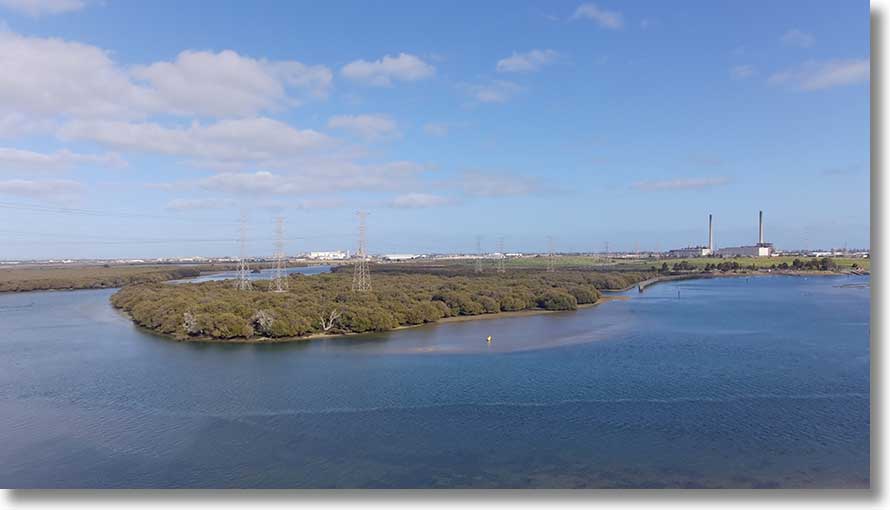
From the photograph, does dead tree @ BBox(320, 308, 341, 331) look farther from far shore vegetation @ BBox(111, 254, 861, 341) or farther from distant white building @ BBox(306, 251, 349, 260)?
distant white building @ BBox(306, 251, 349, 260)

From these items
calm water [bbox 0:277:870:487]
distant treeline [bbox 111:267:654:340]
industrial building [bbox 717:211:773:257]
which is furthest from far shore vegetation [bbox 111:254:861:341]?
industrial building [bbox 717:211:773:257]

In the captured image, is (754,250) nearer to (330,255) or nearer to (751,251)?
(751,251)

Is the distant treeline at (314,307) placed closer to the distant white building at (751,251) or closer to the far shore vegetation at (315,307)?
the far shore vegetation at (315,307)

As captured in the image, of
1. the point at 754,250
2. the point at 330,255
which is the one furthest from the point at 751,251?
the point at 330,255

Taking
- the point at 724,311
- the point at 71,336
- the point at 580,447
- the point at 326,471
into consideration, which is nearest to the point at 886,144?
the point at 580,447

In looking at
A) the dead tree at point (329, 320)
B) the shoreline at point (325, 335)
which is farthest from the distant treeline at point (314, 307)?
the shoreline at point (325, 335)

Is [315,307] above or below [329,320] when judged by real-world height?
above

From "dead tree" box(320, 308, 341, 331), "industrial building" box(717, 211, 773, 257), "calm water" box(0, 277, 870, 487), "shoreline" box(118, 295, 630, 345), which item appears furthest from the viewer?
"industrial building" box(717, 211, 773, 257)

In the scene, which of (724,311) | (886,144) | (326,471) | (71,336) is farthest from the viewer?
(724,311)

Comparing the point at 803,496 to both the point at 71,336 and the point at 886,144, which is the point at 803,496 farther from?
the point at 71,336
